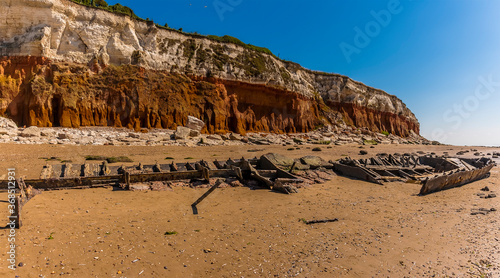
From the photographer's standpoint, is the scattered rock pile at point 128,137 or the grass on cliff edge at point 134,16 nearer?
the scattered rock pile at point 128,137

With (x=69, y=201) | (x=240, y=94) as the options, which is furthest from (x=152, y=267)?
(x=240, y=94)

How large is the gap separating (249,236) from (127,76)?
1096 inches

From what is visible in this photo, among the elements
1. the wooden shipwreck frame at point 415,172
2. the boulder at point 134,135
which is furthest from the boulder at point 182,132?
the wooden shipwreck frame at point 415,172

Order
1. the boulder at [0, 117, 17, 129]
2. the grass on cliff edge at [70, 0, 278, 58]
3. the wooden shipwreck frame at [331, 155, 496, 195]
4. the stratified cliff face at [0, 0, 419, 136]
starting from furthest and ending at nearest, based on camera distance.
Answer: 1. the grass on cliff edge at [70, 0, 278, 58]
2. the stratified cliff face at [0, 0, 419, 136]
3. the boulder at [0, 117, 17, 129]
4. the wooden shipwreck frame at [331, 155, 496, 195]

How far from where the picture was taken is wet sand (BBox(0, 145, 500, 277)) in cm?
472

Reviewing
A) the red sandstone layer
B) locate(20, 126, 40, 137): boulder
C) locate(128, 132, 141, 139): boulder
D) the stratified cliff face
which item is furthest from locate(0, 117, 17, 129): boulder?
locate(128, 132, 141, 139): boulder

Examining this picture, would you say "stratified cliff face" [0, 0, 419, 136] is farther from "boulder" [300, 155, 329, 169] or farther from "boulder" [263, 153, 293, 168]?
"boulder" [300, 155, 329, 169]

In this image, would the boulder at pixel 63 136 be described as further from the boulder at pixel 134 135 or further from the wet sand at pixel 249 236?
the wet sand at pixel 249 236

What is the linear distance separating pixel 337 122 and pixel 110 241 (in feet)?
157

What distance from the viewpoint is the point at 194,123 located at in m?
29.8

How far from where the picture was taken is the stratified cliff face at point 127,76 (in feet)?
78.1

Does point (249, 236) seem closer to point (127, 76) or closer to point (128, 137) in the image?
point (128, 137)

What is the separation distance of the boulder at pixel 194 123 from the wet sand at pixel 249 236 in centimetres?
2035

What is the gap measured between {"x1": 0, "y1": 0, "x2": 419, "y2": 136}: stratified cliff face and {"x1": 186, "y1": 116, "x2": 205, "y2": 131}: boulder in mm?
1297
